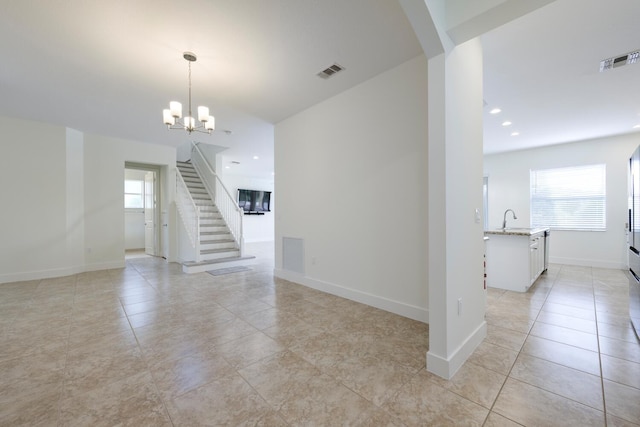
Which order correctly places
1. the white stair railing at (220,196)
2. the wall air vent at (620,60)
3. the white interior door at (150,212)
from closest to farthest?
the wall air vent at (620,60), the white stair railing at (220,196), the white interior door at (150,212)

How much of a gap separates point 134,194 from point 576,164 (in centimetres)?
1259

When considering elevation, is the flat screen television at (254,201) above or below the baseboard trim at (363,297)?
above

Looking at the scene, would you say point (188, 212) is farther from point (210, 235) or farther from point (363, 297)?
point (363, 297)

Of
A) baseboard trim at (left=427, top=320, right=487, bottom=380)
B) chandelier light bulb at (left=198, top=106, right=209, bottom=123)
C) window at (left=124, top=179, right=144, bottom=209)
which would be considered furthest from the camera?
window at (left=124, top=179, right=144, bottom=209)

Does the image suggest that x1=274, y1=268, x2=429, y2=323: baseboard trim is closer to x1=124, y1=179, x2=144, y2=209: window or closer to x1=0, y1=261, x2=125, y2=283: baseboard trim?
x1=0, y1=261, x2=125, y2=283: baseboard trim

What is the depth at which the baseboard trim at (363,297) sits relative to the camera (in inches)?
112

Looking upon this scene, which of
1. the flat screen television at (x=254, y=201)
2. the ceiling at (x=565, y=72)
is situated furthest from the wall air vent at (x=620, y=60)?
the flat screen television at (x=254, y=201)

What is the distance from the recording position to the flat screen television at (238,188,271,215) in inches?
404

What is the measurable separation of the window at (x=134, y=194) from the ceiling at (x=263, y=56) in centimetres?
434

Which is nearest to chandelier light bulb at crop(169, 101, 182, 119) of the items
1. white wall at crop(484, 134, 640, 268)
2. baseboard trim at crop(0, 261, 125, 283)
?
baseboard trim at crop(0, 261, 125, 283)

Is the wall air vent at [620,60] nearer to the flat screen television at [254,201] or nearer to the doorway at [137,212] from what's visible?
the doorway at [137,212]

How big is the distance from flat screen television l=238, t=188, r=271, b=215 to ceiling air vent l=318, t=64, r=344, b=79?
768cm

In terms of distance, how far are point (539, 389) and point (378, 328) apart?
50.1 inches

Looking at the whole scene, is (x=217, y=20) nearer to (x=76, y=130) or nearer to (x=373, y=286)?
(x=373, y=286)
